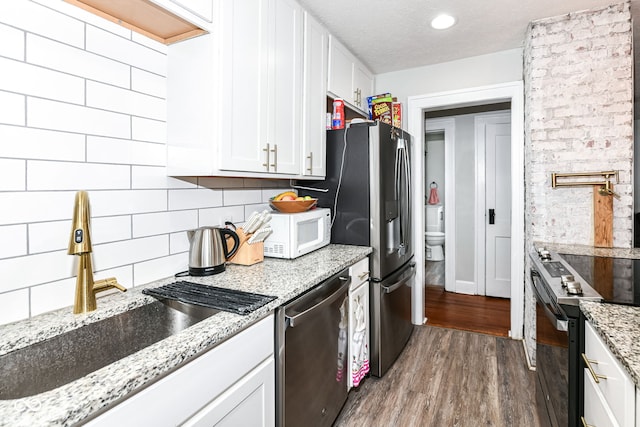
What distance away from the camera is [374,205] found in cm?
220

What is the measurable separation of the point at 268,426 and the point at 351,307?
0.84m

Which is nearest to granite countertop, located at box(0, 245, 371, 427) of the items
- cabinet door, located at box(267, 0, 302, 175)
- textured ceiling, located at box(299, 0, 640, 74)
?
cabinet door, located at box(267, 0, 302, 175)

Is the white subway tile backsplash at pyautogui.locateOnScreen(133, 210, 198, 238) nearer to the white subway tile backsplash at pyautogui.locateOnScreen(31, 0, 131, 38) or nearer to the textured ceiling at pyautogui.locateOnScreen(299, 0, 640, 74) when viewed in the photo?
the white subway tile backsplash at pyautogui.locateOnScreen(31, 0, 131, 38)

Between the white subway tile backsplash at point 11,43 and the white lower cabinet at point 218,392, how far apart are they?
1.10m

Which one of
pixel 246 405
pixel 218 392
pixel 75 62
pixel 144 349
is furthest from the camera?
pixel 75 62

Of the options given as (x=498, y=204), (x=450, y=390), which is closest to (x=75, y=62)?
(x=450, y=390)

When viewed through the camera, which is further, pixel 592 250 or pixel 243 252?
pixel 592 250

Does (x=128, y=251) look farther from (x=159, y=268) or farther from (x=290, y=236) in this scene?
(x=290, y=236)

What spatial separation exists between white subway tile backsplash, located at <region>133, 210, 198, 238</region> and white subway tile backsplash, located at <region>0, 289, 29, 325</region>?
1.40ft

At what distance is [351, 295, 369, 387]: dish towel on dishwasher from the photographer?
200cm

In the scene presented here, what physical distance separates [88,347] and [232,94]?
3.60ft

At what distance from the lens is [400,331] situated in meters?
2.57

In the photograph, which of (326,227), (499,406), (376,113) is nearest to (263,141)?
(326,227)

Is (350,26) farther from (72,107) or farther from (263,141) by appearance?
(72,107)
